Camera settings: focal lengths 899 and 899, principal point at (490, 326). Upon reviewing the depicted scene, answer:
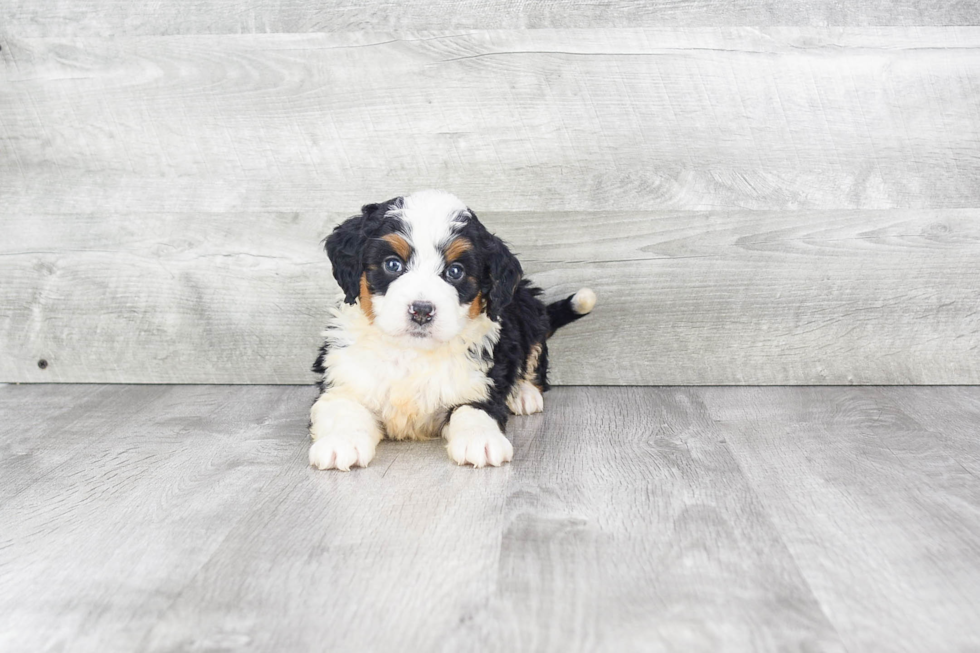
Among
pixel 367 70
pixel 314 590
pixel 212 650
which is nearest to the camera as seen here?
pixel 212 650

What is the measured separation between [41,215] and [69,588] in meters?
1.77

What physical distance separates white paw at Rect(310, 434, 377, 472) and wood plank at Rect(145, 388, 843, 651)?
33 millimetres

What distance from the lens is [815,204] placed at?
2.70m

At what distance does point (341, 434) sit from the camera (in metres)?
2.01

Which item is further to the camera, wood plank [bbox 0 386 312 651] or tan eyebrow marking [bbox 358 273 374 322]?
tan eyebrow marking [bbox 358 273 374 322]

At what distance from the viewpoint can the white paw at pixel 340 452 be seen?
1963mm

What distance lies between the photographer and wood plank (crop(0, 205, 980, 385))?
2730 mm

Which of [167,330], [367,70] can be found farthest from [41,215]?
[367,70]

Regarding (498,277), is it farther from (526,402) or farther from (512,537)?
(512,537)

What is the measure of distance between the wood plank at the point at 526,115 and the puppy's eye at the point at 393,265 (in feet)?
2.30

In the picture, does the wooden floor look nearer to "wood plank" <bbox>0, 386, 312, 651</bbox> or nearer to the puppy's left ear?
"wood plank" <bbox>0, 386, 312, 651</bbox>

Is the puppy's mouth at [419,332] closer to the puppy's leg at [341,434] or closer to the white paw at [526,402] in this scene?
the puppy's leg at [341,434]

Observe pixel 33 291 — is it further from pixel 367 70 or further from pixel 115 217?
pixel 367 70

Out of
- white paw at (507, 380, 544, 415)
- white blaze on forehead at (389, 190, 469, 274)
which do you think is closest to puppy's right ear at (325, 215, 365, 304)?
white blaze on forehead at (389, 190, 469, 274)
